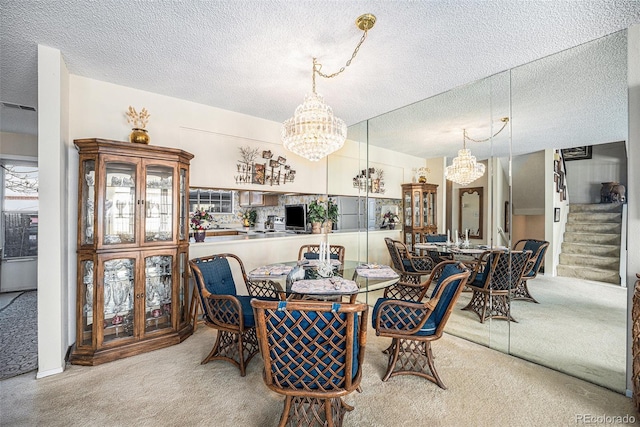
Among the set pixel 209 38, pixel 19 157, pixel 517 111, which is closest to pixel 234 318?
pixel 209 38

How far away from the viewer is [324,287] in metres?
2.09

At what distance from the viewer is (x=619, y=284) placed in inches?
83.4

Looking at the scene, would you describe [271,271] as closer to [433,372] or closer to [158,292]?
[158,292]

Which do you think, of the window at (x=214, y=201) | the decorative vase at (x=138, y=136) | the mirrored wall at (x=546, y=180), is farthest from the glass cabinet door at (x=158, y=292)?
the window at (x=214, y=201)

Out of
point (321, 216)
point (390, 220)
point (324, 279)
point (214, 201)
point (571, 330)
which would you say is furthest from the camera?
point (214, 201)

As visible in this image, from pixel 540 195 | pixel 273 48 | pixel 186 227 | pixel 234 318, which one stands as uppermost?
pixel 273 48

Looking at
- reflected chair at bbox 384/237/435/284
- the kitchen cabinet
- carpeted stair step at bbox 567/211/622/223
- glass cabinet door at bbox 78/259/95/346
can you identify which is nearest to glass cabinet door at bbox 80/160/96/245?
glass cabinet door at bbox 78/259/95/346

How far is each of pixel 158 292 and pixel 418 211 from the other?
3.16 metres

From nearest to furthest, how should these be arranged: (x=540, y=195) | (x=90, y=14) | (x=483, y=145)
→ (x=90, y=14) < (x=540, y=195) < (x=483, y=145)

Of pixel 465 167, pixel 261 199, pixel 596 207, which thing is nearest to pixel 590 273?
pixel 596 207

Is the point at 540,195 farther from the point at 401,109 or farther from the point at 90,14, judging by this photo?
the point at 90,14

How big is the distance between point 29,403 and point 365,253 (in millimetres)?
3733

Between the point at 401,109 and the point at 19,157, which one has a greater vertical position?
the point at 401,109

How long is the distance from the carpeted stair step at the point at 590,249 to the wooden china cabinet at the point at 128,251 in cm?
362
